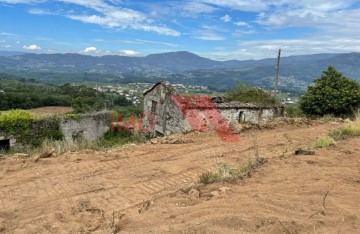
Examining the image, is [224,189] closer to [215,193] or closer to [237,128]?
[215,193]

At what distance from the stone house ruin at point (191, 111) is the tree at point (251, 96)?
74 cm

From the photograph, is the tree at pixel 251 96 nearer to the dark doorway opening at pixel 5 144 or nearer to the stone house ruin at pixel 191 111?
the stone house ruin at pixel 191 111

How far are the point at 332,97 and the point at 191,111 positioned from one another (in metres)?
7.46

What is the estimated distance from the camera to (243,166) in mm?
6449

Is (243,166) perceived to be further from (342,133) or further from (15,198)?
(342,133)

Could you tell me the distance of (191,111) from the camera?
17.6 m

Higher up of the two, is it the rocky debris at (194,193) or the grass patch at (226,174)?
the grass patch at (226,174)

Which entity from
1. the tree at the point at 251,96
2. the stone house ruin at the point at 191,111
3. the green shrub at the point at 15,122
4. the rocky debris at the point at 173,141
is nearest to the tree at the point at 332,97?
the stone house ruin at the point at 191,111

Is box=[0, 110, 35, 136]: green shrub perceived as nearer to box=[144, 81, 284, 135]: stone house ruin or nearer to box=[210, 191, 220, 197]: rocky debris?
box=[144, 81, 284, 135]: stone house ruin

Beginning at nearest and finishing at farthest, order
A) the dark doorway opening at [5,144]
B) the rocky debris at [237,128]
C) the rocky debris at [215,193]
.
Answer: the rocky debris at [215,193]
the rocky debris at [237,128]
the dark doorway opening at [5,144]

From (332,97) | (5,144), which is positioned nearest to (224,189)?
(5,144)

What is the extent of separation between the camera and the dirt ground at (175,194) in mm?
4266

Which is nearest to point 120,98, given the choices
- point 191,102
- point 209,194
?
point 191,102

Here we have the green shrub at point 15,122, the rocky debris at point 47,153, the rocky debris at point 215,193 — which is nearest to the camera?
the rocky debris at point 215,193
